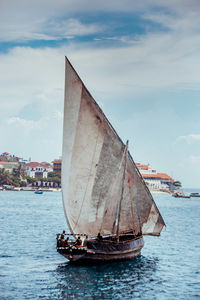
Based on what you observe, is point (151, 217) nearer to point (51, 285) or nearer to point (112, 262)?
point (112, 262)

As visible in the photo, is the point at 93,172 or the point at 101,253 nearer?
the point at 101,253

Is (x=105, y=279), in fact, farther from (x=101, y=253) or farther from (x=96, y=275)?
(x=101, y=253)

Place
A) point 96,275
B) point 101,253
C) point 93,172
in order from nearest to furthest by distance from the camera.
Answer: point 96,275 → point 101,253 → point 93,172

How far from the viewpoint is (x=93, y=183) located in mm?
37938

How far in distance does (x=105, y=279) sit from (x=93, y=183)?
8.82 metres

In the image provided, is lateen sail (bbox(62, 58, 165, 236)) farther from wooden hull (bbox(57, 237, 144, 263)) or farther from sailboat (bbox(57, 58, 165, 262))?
wooden hull (bbox(57, 237, 144, 263))

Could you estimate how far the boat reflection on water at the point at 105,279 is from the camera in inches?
1171

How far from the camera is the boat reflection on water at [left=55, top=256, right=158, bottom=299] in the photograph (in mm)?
29734

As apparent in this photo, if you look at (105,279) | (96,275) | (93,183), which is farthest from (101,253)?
(93,183)

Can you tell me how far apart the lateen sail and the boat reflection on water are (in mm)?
3726

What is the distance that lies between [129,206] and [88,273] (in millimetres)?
9433

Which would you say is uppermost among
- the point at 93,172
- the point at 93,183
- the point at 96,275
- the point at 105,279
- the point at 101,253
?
the point at 93,172

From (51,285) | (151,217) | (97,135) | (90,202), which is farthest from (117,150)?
(51,285)

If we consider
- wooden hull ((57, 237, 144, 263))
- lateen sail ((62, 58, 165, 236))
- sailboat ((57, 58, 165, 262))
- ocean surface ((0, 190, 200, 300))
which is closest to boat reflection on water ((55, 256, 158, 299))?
ocean surface ((0, 190, 200, 300))
